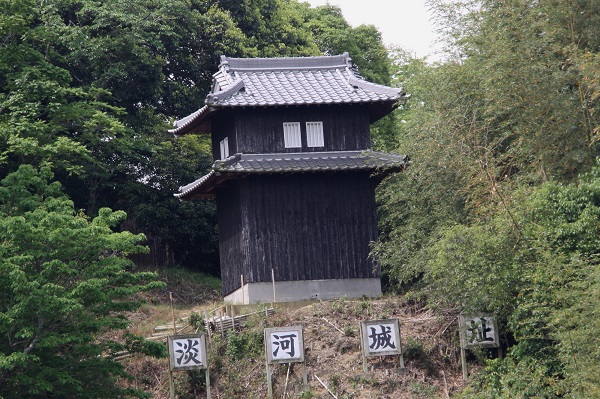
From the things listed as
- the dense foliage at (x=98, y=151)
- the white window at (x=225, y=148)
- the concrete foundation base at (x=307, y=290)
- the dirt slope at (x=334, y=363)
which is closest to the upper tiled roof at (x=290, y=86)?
the white window at (x=225, y=148)

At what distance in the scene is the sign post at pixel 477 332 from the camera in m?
22.0

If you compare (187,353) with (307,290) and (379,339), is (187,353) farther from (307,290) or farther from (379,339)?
(307,290)

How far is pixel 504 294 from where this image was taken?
20.8 metres

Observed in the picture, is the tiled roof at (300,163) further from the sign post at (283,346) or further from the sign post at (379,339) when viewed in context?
the sign post at (379,339)

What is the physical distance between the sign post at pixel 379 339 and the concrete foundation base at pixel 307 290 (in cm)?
420

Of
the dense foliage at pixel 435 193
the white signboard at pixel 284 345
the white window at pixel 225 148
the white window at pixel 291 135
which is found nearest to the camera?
the dense foliage at pixel 435 193

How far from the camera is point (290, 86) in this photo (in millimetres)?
27672

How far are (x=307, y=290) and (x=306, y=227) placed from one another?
1.64 meters

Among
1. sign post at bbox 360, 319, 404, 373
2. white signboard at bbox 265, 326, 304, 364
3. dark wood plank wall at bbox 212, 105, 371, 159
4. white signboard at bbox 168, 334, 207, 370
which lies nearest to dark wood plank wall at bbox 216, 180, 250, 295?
dark wood plank wall at bbox 212, 105, 371, 159

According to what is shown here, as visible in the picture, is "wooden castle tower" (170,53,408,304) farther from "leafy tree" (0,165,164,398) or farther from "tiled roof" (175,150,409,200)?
"leafy tree" (0,165,164,398)

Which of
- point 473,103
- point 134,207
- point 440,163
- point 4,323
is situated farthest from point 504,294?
point 134,207

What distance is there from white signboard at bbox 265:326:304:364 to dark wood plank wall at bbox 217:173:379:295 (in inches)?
167

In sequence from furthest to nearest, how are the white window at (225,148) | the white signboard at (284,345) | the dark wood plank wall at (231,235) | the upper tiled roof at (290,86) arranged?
the white window at (225,148) < the upper tiled roof at (290,86) < the dark wood plank wall at (231,235) < the white signboard at (284,345)

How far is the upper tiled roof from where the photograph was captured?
26703 millimetres
